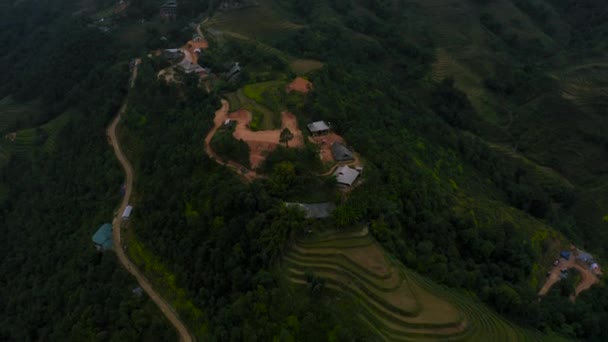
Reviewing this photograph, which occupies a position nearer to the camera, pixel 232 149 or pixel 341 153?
pixel 232 149

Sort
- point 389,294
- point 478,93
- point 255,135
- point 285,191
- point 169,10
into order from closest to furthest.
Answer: point 389,294
point 285,191
point 255,135
point 478,93
point 169,10

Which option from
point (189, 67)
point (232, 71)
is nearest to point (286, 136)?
point (232, 71)

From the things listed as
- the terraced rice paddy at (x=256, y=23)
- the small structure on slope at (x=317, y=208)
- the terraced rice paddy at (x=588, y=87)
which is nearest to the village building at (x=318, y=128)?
the small structure on slope at (x=317, y=208)

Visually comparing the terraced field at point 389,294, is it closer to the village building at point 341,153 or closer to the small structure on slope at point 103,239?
the village building at point 341,153

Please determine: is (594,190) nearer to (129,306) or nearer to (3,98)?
(129,306)

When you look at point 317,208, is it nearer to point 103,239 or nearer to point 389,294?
point 389,294

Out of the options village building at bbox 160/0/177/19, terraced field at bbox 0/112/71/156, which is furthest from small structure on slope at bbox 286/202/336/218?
village building at bbox 160/0/177/19
